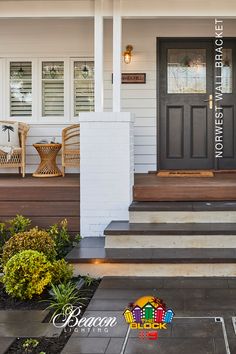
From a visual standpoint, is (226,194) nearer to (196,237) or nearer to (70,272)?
(196,237)

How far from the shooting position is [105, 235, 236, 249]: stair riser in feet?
15.0

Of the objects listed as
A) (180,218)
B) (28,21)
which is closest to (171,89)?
(28,21)

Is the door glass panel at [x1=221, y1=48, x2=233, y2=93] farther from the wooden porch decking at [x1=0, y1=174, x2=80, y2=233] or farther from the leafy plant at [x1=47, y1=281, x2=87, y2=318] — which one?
the leafy plant at [x1=47, y1=281, x2=87, y2=318]

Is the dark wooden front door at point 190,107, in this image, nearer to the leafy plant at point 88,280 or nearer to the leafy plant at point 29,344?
the leafy plant at point 88,280

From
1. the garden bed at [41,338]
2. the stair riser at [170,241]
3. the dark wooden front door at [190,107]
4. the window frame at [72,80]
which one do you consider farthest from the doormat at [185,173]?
the garden bed at [41,338]

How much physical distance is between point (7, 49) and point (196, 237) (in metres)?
4.32

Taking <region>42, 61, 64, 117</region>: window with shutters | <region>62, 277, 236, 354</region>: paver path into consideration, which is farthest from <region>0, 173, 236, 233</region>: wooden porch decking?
<region>42, 61, 64, 117</region>: window with shutters

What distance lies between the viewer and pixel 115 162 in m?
5.27

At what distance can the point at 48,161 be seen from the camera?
6.79 m

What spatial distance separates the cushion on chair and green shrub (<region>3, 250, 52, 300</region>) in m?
3.10

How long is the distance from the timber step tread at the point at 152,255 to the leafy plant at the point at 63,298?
530mm

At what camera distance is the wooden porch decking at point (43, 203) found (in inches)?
209

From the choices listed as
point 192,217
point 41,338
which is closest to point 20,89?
point 192,217

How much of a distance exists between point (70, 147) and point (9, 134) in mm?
937
